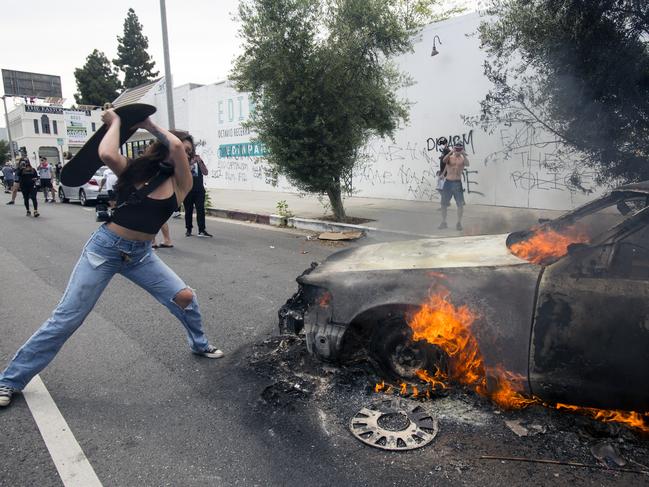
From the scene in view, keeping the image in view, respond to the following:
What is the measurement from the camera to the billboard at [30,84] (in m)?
64.9

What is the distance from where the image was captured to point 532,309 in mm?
2553

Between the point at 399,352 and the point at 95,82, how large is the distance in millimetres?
62171

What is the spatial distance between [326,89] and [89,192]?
33.8 feet

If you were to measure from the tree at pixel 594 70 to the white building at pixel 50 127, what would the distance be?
5546 centimetres

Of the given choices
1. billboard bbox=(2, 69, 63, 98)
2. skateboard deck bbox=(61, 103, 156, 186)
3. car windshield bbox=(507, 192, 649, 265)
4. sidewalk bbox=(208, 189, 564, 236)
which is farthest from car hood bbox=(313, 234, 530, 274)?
billboard bbox=(2, 69, 63, 98)

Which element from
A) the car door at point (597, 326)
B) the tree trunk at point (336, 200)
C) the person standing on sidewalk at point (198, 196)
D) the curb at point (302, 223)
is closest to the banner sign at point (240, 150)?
the curb at point (302, 223)

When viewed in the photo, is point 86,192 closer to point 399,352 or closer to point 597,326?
point 399,352

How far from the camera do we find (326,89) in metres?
9.73

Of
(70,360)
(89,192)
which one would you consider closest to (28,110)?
(89,192)

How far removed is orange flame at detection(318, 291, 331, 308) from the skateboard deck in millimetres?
1639

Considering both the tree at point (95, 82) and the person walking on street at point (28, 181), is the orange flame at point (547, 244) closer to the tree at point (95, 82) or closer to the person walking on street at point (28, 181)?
the person walking on street at point (28, 181)

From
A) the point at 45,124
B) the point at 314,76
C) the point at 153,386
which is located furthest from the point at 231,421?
the point at 45,124

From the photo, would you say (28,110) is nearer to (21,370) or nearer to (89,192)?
(89,192)

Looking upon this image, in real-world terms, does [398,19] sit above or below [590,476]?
above
